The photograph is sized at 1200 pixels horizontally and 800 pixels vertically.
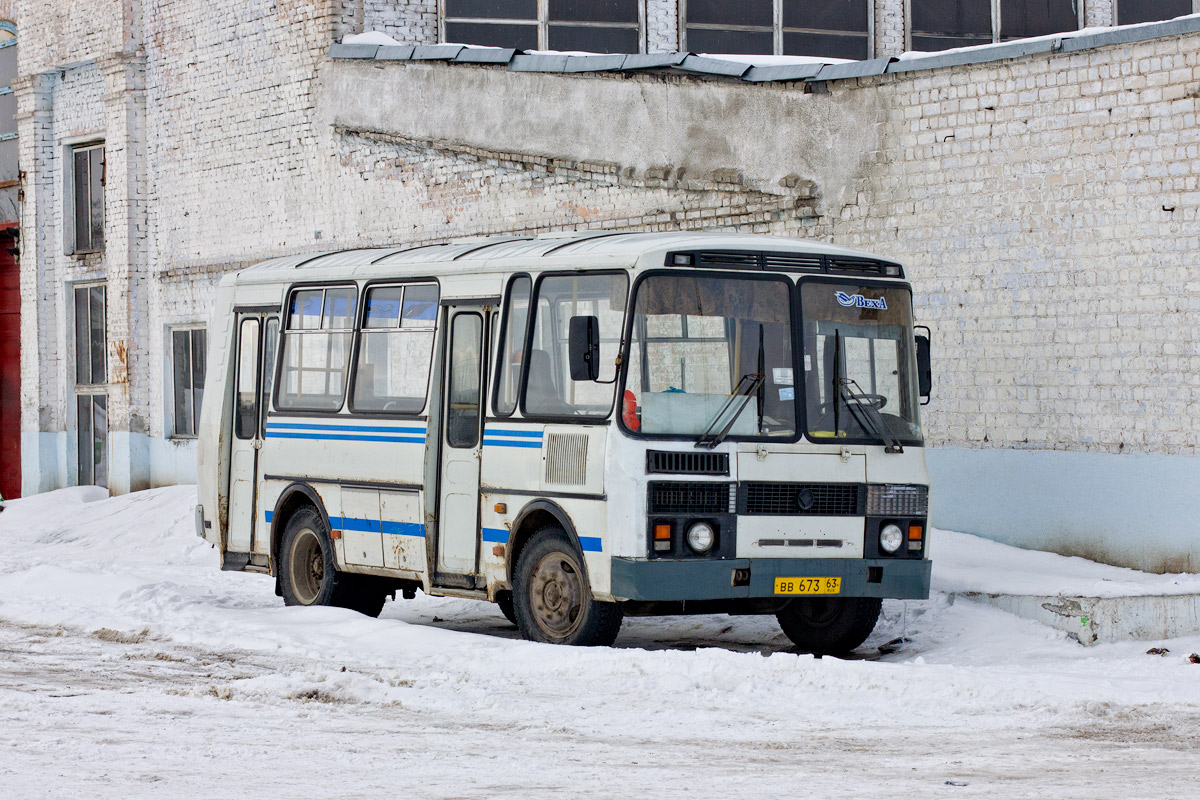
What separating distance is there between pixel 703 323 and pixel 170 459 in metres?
16.4

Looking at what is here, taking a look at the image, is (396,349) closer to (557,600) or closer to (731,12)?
(557,600)

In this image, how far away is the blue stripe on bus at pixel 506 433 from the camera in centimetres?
1143

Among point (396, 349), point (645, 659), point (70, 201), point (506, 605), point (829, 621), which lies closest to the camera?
point (645, 659)

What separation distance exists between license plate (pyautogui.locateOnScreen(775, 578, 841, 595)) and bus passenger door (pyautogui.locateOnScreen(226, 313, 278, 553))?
525 cm

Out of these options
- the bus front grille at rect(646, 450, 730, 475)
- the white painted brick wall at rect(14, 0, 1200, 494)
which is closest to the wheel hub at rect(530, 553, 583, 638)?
the bus front grille at rect(646, 450, 730, 475)

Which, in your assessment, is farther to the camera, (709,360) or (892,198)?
(892,198)

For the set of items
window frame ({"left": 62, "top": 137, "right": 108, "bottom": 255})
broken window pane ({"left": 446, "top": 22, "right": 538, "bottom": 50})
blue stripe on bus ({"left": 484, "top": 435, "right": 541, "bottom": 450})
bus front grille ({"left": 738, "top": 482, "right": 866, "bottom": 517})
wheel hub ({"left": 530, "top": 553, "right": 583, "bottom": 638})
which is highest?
broken window pane ({"left": 446, "top": 22, "right": 538, "bottom": 50})

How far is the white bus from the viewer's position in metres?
10.7

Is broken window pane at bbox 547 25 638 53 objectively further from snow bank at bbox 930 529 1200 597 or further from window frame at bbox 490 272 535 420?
window frame at bbox 490 272 535 420

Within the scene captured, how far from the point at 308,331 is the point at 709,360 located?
437 centimetres

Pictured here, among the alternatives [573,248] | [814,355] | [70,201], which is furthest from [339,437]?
[70,201]

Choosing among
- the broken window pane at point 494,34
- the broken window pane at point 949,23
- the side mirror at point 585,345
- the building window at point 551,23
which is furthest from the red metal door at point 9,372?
the side mirror at point 585,345

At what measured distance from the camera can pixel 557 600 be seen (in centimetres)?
1137

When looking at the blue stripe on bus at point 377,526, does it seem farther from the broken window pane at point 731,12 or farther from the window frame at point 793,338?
the broken window pane at point 731,12
